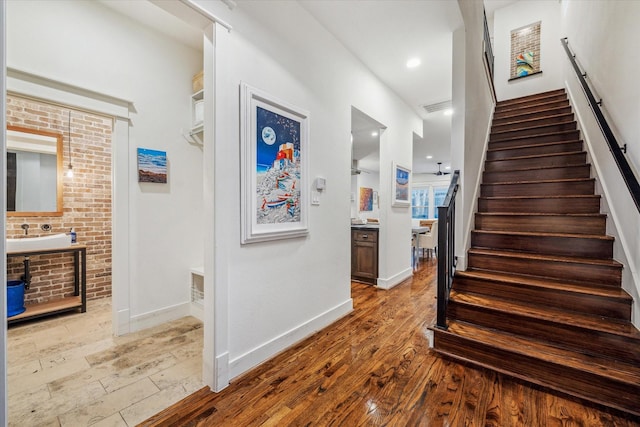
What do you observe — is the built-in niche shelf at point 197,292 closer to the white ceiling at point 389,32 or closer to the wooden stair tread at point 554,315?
the white ceiling at point 389,32

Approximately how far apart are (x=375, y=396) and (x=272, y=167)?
168 centimetres

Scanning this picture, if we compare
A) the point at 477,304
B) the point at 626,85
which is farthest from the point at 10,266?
the point at 626,85

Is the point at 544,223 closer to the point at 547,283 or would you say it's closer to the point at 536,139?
the point at 547,283

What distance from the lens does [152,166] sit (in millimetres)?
2604

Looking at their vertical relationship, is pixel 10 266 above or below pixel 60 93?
below

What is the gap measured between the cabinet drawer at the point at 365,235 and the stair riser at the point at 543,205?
4.61ft

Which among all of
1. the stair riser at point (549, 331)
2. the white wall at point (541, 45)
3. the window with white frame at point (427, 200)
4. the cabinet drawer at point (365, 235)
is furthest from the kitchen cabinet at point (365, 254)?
the window with white frame at point (427, 200)

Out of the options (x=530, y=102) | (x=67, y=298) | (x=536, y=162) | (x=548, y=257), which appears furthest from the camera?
(x=530, y=102)

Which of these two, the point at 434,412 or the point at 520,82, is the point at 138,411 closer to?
the point at 434,412

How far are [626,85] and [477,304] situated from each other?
2037mm

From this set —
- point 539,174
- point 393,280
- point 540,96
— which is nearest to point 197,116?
point 393,280

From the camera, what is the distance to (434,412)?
1.50 m

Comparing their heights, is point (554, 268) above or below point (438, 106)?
below

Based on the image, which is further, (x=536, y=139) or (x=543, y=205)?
(x=536, y=139)
